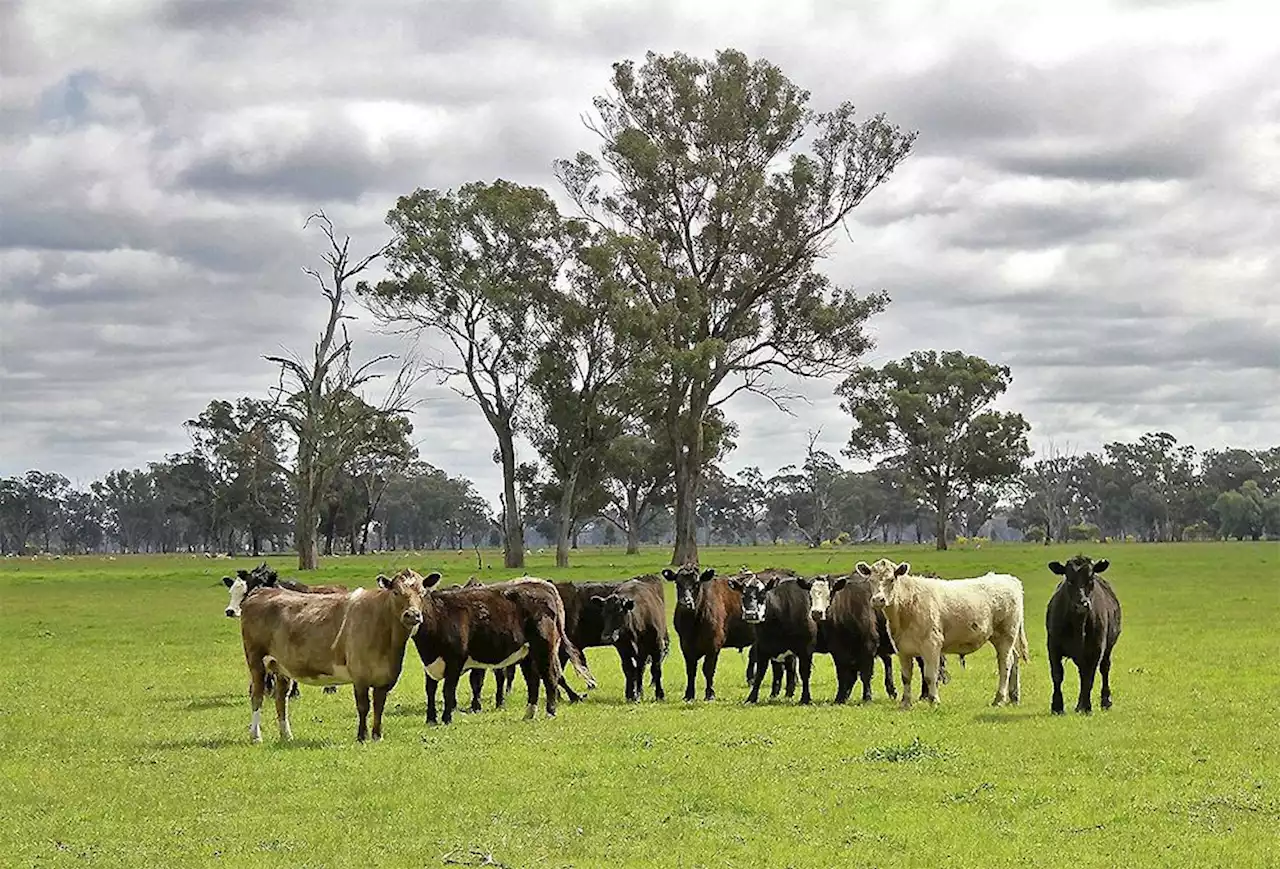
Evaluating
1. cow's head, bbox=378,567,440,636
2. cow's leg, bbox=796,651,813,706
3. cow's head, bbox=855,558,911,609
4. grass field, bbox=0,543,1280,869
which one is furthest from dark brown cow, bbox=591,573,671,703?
cow's head, bbox=378,567,440,636

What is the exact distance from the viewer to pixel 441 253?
63781 millimetres

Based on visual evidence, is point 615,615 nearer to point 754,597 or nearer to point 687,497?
point 754,597

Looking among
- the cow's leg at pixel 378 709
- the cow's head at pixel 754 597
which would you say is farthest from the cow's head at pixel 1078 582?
the cow's leg at pixel 378 709

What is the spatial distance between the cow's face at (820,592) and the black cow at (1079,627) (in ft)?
9.60

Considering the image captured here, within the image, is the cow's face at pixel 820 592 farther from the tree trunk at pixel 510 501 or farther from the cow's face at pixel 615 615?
the tree trunk at pixel 510 501

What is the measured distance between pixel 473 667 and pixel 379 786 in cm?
521

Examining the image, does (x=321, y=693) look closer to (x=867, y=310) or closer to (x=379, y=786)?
(x=379, y=786)

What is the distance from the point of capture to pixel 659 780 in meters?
13.0

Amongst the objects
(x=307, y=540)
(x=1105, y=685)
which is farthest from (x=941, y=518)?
(x=1105, y=685)

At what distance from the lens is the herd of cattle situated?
16.1 m

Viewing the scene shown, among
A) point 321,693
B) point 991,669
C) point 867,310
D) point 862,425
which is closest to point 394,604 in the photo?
point 321,693

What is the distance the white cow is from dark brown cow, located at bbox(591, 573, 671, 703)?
3105 millimetres

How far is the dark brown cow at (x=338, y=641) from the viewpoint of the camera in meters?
15.8

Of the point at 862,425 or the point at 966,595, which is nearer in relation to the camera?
the point at 966,595
